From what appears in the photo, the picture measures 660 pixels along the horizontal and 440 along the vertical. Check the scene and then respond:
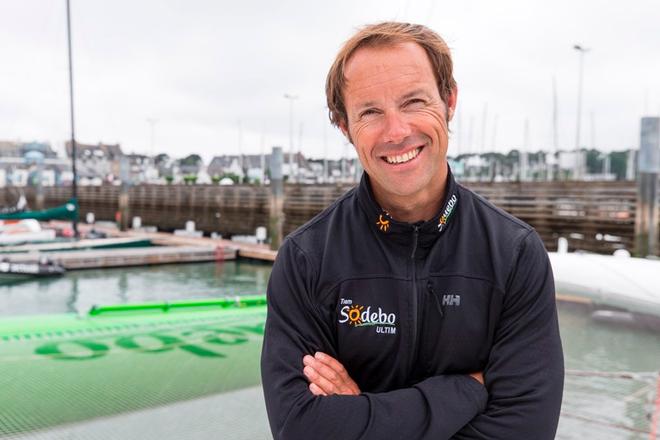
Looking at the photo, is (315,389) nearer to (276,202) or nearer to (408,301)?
(408,301)

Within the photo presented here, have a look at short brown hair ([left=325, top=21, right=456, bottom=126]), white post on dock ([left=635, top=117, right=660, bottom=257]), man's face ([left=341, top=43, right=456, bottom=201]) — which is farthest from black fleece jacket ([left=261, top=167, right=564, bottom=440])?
white post on dock ([left=635, top=117, right=660, bottom=257])

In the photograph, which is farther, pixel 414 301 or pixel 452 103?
pixel 452 103

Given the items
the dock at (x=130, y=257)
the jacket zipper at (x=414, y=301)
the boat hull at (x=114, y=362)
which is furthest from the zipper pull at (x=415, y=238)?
the dock at (x=130, y=257)

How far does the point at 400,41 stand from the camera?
1404 millimetres

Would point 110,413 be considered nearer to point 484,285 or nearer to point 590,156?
point 484,285

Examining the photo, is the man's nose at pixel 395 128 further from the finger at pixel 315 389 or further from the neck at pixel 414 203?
the finger at pixel 315 389

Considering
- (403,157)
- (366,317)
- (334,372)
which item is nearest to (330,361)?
(334,372)

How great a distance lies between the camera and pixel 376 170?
4.71 feet

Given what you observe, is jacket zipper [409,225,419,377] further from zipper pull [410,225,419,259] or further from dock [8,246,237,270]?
dock [8,246,237,270]

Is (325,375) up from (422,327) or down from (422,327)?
down

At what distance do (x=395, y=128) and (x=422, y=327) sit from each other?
1.59 ft

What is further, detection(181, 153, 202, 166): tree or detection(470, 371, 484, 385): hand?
detection(181, 153, 202, 166): tree

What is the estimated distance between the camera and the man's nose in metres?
1.40

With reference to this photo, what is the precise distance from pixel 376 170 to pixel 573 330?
3.93 metres
